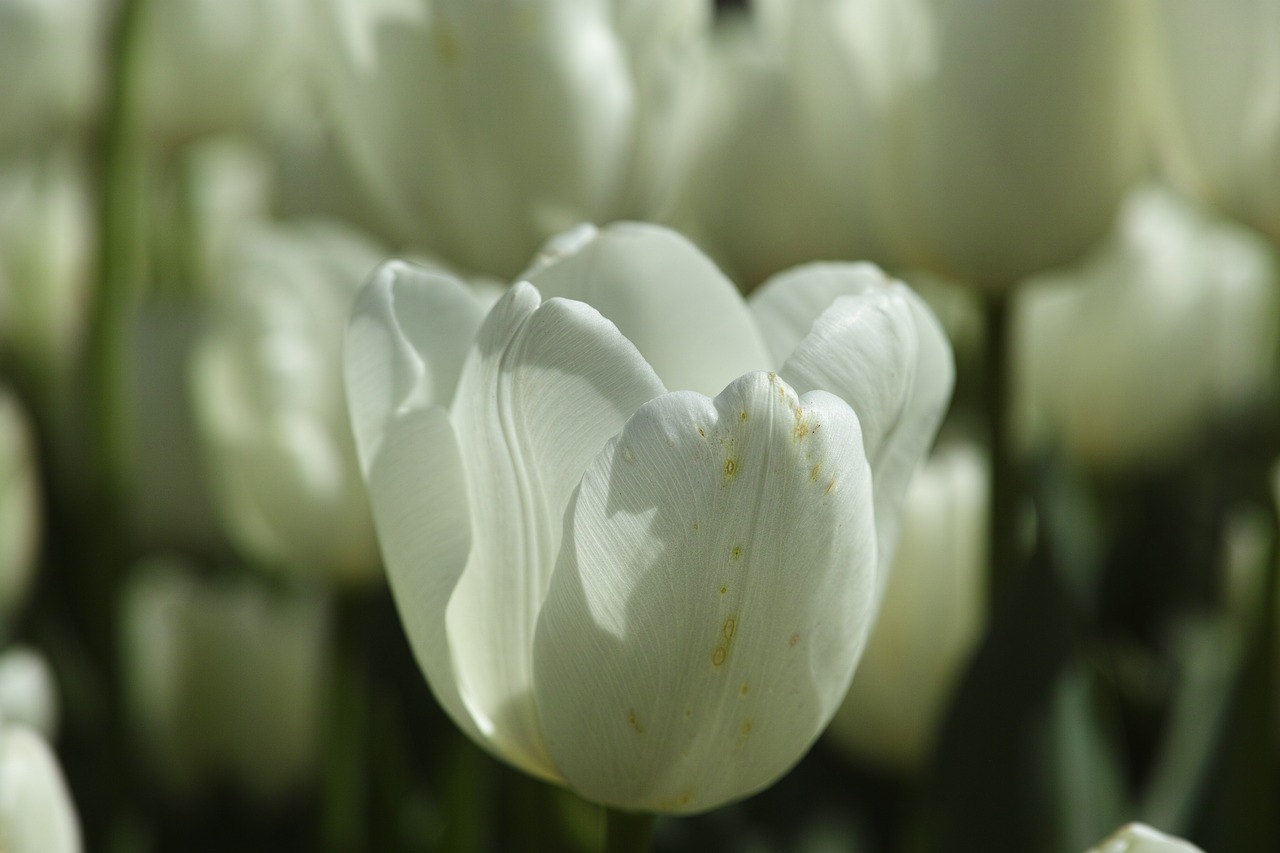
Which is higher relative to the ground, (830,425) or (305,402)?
(830,425)

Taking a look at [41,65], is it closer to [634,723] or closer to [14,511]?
[14,511]

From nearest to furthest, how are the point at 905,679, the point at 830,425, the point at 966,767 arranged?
1. the point at 830,425
2. the point at 966,767
3. the point at 905,679

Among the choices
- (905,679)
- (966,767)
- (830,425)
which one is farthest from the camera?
(905,679)

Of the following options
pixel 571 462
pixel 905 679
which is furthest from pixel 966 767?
pixel 571 462

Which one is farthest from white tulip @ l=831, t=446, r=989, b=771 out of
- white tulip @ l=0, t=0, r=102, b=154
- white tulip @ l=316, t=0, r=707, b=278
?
white tulip @ l=0, t=0, r=102, b=154

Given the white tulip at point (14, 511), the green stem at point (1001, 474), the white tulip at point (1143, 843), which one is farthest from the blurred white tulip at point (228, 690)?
the white tulip at point (1143, 843)

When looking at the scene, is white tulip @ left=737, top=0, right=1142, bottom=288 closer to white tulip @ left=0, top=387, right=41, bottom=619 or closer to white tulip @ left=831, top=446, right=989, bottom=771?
white tulip @ left=831, top=446, right=989, bottom=771

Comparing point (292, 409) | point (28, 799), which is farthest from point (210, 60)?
point (28, 799)

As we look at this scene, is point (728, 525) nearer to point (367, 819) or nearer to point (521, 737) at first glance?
point (521, 737)
